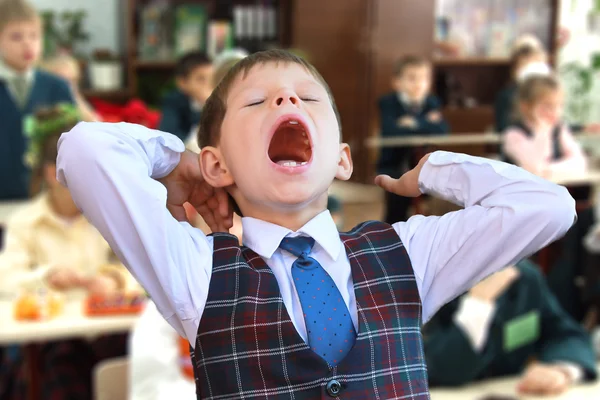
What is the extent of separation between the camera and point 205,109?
2.10 feet

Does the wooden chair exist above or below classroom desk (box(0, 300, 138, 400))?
below

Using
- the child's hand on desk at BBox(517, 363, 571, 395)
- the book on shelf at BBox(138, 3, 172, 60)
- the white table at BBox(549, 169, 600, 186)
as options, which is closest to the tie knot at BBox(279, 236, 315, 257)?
the child's hand on desk at BBox(517, 363, 571, 395)

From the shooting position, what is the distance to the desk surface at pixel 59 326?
1.86 metres

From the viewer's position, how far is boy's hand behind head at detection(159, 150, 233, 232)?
629mm

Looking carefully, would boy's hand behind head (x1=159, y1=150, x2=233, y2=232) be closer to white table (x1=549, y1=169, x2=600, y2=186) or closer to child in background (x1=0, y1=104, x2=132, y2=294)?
child in background (x1=0, y1=104, x2=132, y2=294)

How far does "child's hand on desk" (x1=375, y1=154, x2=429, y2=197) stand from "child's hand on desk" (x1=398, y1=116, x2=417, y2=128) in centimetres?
317

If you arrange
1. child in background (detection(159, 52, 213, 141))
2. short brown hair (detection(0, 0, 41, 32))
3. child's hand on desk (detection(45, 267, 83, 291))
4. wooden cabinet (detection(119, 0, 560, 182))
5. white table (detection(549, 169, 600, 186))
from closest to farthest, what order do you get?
child's hand on desk (detection(45, 267, 83, 291)), short brown hair (detection(0, 0, 41, 32)), white table (detection(549, 169, 600, 186)), child in background (detection(159, 52, 213, 141)), wooden cabinet (detection(119, 0, 560, 182))

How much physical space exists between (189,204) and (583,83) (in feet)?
17.6

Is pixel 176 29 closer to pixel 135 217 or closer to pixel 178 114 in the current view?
pixel 178 114

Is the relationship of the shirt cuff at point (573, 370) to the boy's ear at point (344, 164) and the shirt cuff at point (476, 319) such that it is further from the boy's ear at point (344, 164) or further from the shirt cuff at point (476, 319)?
the boy's ear at point (344, 164)

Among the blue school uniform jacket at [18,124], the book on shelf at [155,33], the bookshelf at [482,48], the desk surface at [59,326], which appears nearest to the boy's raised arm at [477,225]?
the desk surface at [59,326]

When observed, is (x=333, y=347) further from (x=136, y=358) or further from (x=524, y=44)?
(x=524, y=44)

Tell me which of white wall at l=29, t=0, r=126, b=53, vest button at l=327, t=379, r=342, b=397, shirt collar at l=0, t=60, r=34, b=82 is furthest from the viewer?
white wall at l=29, t=0, r=126, b=53

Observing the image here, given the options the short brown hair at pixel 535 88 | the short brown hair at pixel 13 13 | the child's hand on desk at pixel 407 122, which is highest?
the short brown hair at pixel 13 13
